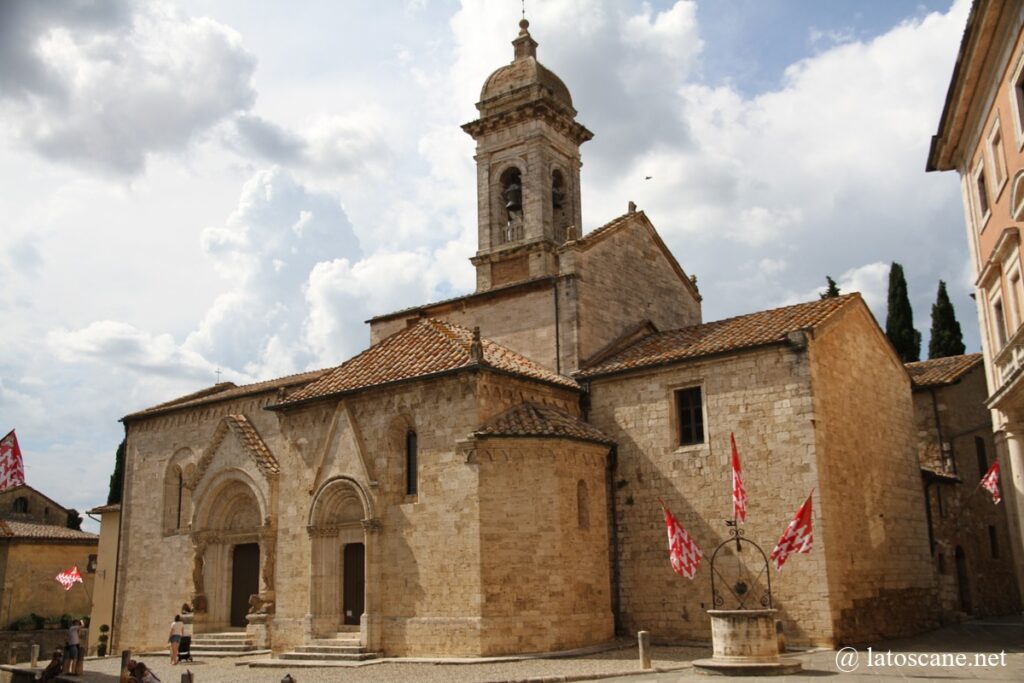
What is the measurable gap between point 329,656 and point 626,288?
1275 centimetres

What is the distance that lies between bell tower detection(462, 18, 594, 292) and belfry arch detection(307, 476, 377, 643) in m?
9.22

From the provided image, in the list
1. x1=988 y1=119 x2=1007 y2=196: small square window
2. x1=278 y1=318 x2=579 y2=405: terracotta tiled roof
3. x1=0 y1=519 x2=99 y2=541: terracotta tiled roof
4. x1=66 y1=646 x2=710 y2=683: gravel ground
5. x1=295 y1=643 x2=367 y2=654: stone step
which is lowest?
x1=66 y1=646 x2=710 y2=683: gravel ground

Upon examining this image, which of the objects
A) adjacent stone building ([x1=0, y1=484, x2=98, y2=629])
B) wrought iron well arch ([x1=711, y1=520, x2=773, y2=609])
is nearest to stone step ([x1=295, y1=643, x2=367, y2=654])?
wrought iron well arch ([x1=711, y1=520, x2=773, y2=609])

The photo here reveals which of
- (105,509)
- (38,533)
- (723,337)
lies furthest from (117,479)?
(723,337)

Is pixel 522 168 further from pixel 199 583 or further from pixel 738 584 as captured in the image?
pixel 199 583

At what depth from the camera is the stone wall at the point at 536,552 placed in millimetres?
18875

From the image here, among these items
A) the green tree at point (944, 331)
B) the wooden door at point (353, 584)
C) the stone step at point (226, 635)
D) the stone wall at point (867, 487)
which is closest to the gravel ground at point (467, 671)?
the wooden door at point (353, 584)

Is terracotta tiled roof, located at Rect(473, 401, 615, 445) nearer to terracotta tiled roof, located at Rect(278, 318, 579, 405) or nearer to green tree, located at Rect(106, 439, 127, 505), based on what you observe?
terracotta tiled roof, located at Rect(278, 318, 579, 405)

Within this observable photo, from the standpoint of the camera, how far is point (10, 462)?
20.9 m

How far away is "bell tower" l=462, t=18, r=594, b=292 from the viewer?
28.6 meters

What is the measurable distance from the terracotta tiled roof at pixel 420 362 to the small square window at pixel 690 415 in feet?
A: 9.14

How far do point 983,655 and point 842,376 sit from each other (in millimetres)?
6736

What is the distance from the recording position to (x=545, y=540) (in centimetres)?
1942

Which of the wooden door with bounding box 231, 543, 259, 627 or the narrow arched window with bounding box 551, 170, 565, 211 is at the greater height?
the narrow arched window with bounding box 551, 170, 565, 211
